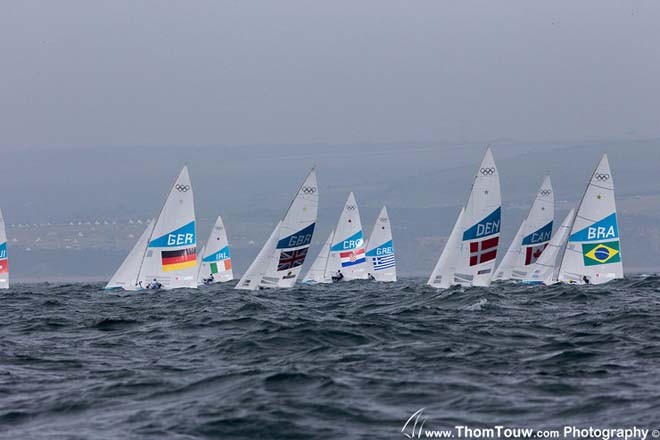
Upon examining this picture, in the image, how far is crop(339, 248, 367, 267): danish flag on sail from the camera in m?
70.9

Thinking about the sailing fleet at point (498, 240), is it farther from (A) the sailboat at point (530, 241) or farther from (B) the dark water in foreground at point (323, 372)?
(B) the dark water in foreground at point (323, 372)

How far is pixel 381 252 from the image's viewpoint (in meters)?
→ 74.8

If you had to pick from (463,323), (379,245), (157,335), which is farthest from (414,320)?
(379,245)

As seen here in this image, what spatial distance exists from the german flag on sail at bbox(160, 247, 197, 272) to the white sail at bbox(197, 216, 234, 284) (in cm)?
2421

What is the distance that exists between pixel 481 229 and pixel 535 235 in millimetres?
13052

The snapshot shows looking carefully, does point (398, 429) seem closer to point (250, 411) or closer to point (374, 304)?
point (250, 411)

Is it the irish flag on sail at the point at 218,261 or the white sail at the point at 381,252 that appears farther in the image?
the irish flag on sail at the point at 218,261

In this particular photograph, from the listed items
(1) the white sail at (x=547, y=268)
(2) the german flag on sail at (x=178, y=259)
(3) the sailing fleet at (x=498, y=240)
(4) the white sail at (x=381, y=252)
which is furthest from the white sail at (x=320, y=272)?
(3) the sailing fleet at (x=498, y=240)

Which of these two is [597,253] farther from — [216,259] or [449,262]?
[216,259]

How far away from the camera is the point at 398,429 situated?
13.0 meters

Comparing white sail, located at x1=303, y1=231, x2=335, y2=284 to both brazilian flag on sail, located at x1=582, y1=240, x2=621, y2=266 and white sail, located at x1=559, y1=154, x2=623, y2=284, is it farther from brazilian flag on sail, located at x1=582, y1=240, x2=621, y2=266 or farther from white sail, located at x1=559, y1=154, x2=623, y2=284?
brazilian flag on sail, located at x1=582, y1=240, x2=621, y2=266

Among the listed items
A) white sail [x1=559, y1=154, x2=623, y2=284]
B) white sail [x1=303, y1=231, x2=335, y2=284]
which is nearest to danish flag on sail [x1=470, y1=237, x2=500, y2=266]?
white sail [x1=559, y1=154, x2=623, y2=284]

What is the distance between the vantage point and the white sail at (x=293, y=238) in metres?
46.1

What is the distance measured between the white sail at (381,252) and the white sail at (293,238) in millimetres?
27486
